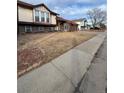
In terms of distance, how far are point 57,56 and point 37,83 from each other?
215 millimetres

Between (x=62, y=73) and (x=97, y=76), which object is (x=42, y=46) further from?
(x=97, y=76)

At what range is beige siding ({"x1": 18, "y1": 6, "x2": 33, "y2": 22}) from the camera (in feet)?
4.40

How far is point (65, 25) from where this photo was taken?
1411mm

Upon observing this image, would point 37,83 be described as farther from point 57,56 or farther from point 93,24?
point 93,24

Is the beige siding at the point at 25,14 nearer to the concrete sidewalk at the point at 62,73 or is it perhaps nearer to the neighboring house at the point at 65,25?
the neighboring house at the point at 65,25

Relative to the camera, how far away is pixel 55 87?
1.24 m

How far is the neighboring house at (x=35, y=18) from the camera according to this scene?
4.41ft

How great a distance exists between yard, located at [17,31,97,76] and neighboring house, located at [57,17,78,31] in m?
0.04

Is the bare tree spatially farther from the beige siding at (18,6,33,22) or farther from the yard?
the beige siding at (18,6,33,22)

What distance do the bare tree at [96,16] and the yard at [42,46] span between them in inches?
3.2

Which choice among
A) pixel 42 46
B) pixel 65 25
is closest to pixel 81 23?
pixel 65 25

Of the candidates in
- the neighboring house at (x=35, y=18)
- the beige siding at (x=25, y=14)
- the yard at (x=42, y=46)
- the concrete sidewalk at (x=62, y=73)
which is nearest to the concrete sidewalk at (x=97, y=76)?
the concrete sidewalk at (x=62, y=73)

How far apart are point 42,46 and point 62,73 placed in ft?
0.70

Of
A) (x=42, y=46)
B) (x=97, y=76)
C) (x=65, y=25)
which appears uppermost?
(x=65, y=25)
